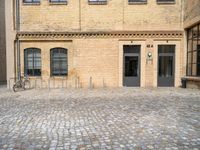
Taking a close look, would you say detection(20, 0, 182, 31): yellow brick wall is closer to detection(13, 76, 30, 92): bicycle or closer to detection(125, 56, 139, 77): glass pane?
detection(125, 56, 139, 77): glass pane

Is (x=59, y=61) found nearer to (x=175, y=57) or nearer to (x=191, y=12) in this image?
(x=175, y=57)

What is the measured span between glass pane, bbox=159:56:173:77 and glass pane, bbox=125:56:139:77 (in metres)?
→ 1.78

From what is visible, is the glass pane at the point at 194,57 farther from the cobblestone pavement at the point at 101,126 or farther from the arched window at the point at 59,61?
the arched window at the point at 59,61

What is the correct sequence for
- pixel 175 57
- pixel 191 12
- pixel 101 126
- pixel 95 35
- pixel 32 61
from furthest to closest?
pixel 32 61 < pixel 175 57 < pixel 95 35 < pixel 191 12 < pixel 101 126

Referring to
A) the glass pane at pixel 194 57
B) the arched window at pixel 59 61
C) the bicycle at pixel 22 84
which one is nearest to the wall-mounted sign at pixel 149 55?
the glass pane at pixel 194 57

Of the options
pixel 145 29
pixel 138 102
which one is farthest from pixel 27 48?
pixel 138 102

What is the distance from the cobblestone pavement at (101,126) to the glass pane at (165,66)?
23.8ft

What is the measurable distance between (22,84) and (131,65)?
7.98 metres

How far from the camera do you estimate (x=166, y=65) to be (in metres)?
16.5

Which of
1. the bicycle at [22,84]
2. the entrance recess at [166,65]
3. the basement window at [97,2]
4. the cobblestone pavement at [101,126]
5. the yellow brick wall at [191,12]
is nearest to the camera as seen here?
the cobblestone pavement at [101,126]

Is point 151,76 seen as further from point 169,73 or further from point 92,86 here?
point 92,86

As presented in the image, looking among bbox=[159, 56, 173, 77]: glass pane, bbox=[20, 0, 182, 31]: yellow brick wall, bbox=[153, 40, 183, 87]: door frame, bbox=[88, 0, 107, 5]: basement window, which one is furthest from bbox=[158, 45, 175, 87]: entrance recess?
bbox=[88, 0, 107, 5]: basement window

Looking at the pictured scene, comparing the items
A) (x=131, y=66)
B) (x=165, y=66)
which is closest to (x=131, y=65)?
(x=131, y=66)

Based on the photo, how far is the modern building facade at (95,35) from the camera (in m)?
16.1
